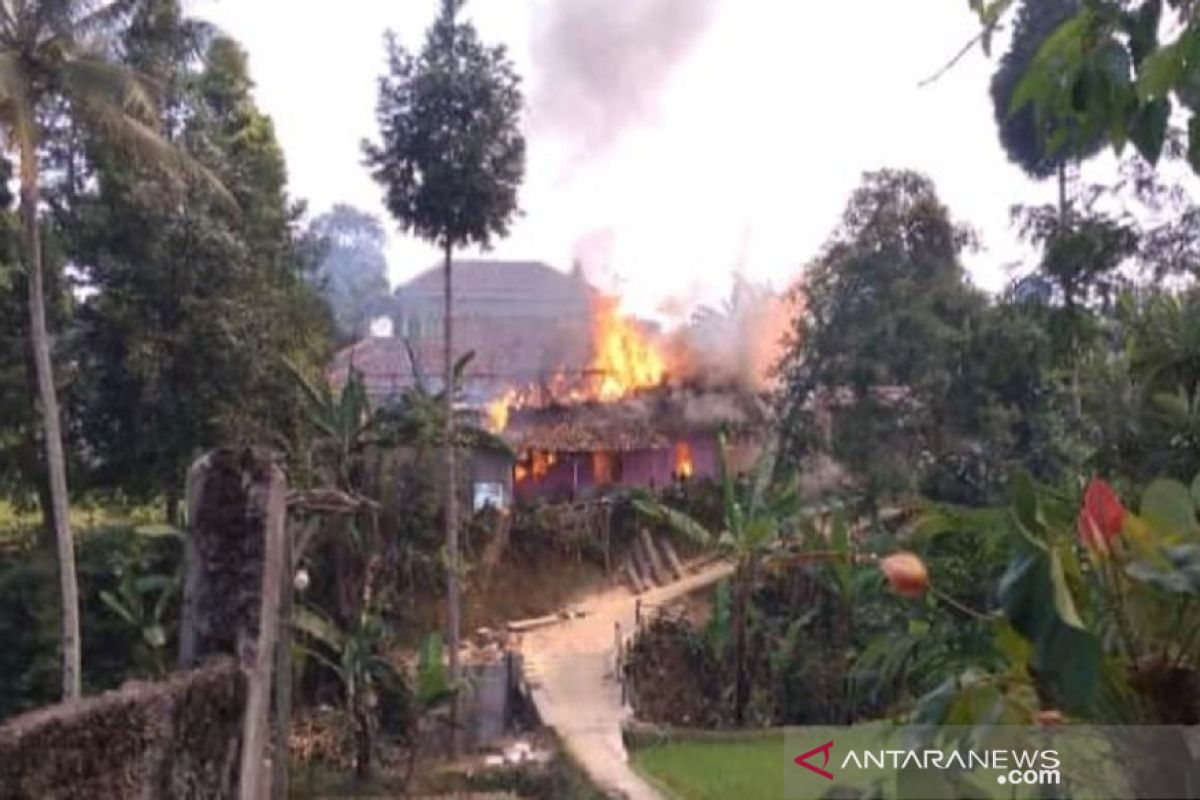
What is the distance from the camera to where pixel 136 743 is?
19.4 feet

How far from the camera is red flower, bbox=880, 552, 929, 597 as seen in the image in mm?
1227

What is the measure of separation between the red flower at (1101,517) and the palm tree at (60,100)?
1275 centimetres

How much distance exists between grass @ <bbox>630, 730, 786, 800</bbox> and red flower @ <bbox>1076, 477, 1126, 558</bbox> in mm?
9732

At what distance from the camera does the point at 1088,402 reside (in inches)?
541

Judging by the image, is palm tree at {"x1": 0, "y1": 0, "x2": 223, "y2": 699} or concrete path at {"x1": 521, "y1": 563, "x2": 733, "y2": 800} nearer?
palm tree at {"x1": 0, "y1": 0, "x2": 223, "y2": 699}

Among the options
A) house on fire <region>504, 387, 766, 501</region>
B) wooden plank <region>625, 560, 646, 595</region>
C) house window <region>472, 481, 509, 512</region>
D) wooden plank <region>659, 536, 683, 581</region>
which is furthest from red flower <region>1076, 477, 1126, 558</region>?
house on fire <region>504, 387, 766, 501</region>

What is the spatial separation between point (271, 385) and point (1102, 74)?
15284mm

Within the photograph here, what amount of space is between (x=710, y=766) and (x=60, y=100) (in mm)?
9197

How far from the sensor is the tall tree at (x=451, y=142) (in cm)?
1516

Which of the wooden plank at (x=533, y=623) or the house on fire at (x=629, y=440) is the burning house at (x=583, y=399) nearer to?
the house on fire at (x=629, y=440)

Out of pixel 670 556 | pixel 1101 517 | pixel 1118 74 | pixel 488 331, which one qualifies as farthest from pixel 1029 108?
pixel 488 331

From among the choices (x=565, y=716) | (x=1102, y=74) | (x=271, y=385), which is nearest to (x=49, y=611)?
(x=271, y=385)

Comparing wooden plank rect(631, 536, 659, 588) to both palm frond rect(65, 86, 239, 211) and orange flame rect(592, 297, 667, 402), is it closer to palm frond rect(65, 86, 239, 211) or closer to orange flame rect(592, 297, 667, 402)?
orange flame rect(592, 297, 667, 402)

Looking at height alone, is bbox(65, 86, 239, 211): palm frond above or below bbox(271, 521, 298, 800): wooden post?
above
